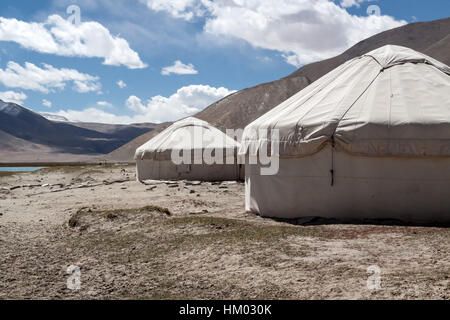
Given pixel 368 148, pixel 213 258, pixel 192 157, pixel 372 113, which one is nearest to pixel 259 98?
pixel 192 157

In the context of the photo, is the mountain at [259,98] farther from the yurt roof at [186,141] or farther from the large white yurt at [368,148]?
the large white yurt at [368,148]

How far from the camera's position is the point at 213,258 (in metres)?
5.34

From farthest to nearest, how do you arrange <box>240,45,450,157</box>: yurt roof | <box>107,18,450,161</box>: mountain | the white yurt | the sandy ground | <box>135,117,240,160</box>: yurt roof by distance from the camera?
<box>107,18,450,161</box>: mountain → <box>135,117,240,160</box>: yurt roof → the white yurt → <box>240,45,450,157</box>: yurt roof → the sandy ground

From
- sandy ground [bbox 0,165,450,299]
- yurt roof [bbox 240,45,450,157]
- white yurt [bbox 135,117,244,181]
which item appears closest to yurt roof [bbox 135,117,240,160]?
white yurt [bbox 135,117,244,181]

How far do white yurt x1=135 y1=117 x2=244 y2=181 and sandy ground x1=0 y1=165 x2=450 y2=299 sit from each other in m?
8.59

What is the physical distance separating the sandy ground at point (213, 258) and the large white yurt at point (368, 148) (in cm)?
61

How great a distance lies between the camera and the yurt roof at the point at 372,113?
7047mm

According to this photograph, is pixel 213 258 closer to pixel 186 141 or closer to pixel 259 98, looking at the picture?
pixel 186 141

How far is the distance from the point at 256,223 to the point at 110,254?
260 cm

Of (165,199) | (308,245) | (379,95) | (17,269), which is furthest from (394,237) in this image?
(165,199)

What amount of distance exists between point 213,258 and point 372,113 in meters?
3.77

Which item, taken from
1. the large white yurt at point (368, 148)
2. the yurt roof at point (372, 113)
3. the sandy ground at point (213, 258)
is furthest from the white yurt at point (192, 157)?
the large white yurt at point (368, 148)

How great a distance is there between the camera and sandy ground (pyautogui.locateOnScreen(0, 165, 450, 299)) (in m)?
4.18

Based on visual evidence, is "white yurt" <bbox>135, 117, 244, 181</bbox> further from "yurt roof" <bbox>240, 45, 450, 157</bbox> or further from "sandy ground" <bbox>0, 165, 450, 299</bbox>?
"sandy ground" <bbox>0, 165, 450, 299</bbox>
